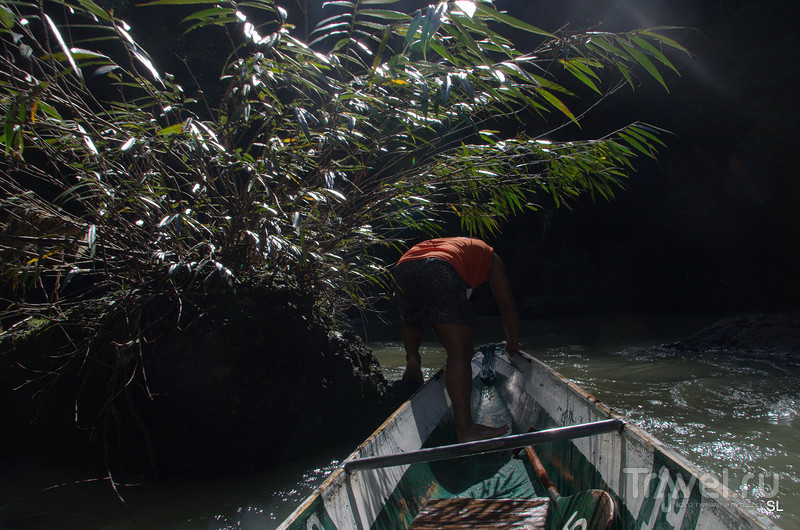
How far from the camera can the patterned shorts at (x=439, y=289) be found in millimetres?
2598

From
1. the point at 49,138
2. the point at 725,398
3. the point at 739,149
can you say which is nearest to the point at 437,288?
the point at 49,138

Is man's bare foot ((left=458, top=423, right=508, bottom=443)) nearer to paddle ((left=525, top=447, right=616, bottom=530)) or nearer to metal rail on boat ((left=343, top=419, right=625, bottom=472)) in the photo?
paddle ((left=525, top=447, right=616, bottom=530))

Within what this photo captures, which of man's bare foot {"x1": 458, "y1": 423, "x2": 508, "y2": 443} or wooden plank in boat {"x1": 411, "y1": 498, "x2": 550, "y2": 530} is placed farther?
man's bare foot {"x1": 458, "y1": 423, "x2": 508, "y2": 443}

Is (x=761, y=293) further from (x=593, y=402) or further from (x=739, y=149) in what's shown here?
(x=593, y=402)

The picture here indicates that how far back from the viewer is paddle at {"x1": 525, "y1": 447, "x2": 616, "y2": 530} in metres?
1.38

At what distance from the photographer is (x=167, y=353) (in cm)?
260

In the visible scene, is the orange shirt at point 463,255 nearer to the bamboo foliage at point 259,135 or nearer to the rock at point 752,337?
the bamboo foliage at point 259,135

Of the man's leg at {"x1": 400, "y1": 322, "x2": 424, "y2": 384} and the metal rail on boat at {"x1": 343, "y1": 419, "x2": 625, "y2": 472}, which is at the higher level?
the man's leg at {"x1": 400, "y1": 322, "x2": 424, "y2": 384}

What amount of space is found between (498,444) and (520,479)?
627mm

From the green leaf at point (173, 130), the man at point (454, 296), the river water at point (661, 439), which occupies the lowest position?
the river water at point (661, 439)

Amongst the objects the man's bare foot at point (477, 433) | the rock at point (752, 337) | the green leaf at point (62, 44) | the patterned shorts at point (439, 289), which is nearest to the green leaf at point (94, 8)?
the green leaf at point (62, 44)

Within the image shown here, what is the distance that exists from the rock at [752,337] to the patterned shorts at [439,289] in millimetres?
4366

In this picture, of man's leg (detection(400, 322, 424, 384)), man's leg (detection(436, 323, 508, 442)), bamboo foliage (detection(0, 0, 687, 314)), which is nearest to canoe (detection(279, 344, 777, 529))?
man's leg (detection(436, 323, 508, 442))

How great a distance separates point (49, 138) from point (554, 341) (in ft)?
22.8
